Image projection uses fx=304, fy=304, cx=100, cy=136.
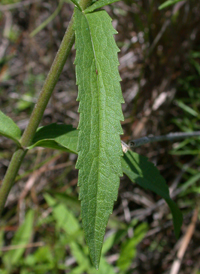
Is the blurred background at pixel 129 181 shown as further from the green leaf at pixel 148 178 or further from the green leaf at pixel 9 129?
the green leaf at pixel 9 129

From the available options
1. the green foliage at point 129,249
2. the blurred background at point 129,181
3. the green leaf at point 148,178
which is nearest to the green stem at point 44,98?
the green leaf at point 148,178

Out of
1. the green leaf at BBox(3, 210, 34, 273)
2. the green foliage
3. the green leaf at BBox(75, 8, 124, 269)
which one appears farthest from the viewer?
the green leaf at BBox(3, 210, 34, 273)

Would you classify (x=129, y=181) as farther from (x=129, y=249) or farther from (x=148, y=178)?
(x=148, y=178)

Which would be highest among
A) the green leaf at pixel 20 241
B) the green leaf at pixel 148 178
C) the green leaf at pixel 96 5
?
the green leaf at pixel 96 5

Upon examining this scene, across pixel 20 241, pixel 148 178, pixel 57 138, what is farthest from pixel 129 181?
pixel 57 138

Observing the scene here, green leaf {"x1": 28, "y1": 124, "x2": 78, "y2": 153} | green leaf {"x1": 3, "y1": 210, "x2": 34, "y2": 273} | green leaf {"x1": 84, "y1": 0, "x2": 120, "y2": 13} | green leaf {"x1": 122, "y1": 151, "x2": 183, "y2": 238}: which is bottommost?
green leaf {"x1": 3, "y1": 210, "x2": 34, "y2": 273}

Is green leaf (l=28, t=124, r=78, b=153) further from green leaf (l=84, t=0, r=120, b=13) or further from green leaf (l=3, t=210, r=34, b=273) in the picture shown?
green leaf (l=3, t=210, r=34, b=273)

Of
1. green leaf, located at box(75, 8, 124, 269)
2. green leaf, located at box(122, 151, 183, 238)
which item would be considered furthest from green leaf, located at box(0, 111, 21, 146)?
green leaf, located at box(122, 151, 183, 238)
